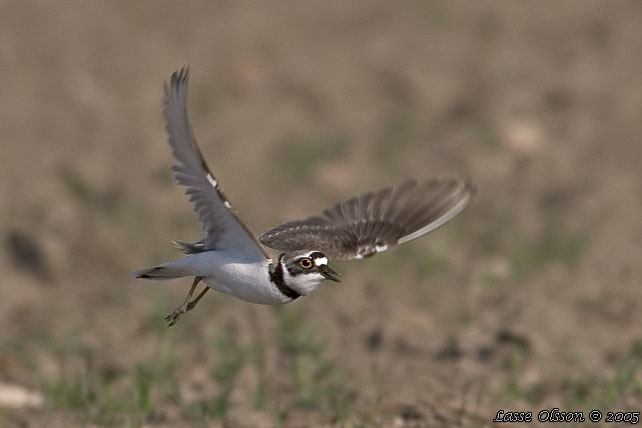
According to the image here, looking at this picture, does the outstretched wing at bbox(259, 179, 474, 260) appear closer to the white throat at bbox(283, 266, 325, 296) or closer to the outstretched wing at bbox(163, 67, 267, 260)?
the white throat at bbox(283, 266, 325, 296)

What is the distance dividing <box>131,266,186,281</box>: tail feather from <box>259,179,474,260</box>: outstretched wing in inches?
39.2

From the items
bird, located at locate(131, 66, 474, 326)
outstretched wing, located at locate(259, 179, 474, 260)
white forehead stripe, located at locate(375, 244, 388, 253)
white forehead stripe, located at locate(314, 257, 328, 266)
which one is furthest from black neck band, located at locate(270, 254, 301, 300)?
white forehead stripe, located at locate(375, 244, 388, 253)

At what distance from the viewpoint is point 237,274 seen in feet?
17.2

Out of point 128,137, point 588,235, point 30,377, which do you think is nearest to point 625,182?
point 588,235

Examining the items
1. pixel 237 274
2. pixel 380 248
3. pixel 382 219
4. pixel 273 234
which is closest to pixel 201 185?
pixel 237 274

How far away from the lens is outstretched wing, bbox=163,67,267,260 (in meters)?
4.75

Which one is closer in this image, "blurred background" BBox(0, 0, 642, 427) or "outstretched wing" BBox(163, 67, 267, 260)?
"outstretched wing" BBox(163, 67, 267, 260)

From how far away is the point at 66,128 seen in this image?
10547 millimetres

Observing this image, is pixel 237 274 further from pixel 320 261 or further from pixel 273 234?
pixel 273 234

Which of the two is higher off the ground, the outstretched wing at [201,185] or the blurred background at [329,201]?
the blurred background at [329,201]

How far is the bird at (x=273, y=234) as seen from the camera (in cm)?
487

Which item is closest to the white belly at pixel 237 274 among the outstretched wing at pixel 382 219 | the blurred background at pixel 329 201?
the blurred background at pixel 329 201

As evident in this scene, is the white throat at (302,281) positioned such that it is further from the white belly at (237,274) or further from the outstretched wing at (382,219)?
the outstretched wing at (382,219)

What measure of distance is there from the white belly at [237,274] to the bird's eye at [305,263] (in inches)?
6.8
